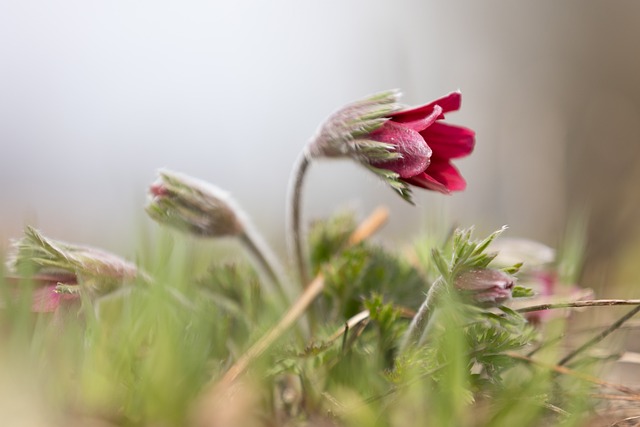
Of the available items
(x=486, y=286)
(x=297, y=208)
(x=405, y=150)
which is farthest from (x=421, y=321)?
(x=297, y=208)

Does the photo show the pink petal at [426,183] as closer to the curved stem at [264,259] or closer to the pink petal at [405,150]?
the pink petal at [405,150]

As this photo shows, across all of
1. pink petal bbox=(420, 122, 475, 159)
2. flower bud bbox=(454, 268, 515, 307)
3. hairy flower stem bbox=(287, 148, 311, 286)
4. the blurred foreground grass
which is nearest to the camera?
the blurred foreground grass

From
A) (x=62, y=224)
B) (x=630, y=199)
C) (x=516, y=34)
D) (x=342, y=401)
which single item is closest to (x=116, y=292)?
(x=342, y=401)

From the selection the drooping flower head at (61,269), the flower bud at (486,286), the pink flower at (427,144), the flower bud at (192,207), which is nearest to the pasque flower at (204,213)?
the flower bud at (192,207)

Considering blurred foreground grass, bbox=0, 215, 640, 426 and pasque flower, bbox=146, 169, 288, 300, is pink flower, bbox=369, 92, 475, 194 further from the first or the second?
pasque flower, bbox=146, 169, 288, 300

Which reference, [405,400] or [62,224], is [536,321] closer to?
[405,400]

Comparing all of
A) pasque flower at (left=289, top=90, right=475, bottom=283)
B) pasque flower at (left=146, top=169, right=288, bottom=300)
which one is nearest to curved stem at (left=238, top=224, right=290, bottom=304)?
pasque flower at (left=146, top=169, right=288, bottom=300)

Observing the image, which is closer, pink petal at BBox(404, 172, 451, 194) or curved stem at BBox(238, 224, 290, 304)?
pink petal at BBox(404, 172, 451, 194)
